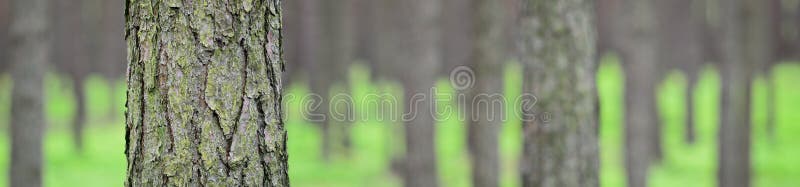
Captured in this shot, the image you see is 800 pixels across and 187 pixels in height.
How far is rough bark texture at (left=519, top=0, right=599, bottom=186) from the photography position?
572 centimetres

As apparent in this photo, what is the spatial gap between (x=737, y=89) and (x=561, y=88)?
7115 millimetres

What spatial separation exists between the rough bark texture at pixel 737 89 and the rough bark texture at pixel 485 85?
413cm

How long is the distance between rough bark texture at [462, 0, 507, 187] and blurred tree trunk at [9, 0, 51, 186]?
13.1 feet

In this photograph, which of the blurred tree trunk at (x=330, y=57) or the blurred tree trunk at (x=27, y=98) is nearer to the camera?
the blurred tree trunk at (x=27, y=98)

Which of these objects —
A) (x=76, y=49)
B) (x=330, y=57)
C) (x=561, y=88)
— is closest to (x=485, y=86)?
(x=561, y=88)

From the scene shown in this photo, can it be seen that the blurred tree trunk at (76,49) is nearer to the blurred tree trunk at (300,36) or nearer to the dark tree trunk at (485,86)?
the blurred tree trunk at (300,36)

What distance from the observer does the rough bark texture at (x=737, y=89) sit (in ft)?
39.2

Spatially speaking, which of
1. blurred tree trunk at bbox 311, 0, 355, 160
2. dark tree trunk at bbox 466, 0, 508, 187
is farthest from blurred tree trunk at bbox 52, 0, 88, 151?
dark tree trunk at bbox 466, 0, 508, 187

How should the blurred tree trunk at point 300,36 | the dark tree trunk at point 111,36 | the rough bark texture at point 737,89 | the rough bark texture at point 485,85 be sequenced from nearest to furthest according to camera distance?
the rough bark texture at point 485,85 < the rough bark texture at point 737,89 < the blurred tree trunk at point 300,36 < the dark tree trunk at point 111,36

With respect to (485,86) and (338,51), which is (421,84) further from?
(338,51)

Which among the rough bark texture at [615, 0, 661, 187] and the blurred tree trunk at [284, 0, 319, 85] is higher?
the blurred tree trunk at [284, 0, 319, 85]

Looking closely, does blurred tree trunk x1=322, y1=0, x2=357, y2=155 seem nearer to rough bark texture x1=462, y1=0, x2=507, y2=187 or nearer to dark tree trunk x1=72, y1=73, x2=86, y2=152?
dark tree trunk x1=72, y1=73, x2=86, y2=152

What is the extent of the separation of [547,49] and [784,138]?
2162 cm

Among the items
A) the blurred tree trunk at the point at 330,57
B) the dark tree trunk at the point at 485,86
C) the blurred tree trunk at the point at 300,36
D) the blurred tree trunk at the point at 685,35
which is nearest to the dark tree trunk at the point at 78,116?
the blurred tree trunk at the point at 300,36
